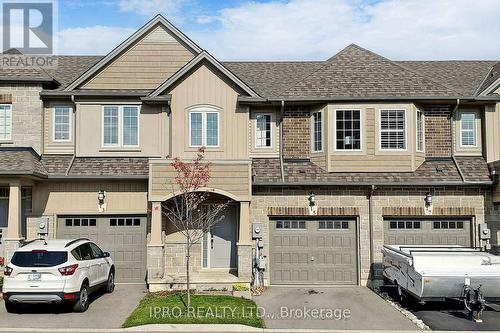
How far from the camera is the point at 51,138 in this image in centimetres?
1856

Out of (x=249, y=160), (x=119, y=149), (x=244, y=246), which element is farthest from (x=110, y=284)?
(x=249, y=160)

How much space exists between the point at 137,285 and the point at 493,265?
10.7 meters

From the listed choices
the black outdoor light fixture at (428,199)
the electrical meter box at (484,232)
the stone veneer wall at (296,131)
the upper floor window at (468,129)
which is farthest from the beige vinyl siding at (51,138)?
the electrical meter box at (484,232)

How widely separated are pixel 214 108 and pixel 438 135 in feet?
26.0

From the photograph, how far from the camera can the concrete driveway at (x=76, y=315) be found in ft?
39.1

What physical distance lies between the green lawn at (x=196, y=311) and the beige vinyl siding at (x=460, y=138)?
9.50 metres

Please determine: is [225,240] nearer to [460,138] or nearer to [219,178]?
[219,178]

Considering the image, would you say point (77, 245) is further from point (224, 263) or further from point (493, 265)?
point (493, 265)

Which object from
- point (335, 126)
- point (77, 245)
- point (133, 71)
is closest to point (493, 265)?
point (335, 126)

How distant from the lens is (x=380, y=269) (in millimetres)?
17062

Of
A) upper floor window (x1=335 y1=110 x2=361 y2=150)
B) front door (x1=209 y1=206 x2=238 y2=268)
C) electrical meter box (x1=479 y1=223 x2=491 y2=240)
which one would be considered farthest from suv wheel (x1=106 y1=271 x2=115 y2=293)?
electrical meter box (x1=479 y1=223 x2=491 y2=240)

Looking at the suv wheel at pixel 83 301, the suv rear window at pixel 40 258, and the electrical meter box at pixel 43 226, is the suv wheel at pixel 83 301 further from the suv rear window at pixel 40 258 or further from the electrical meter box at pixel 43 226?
the electrical meter box at pixel 43 226

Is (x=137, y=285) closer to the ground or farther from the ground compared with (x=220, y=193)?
closer to the ground

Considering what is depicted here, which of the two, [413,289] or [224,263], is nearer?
[413,289]
